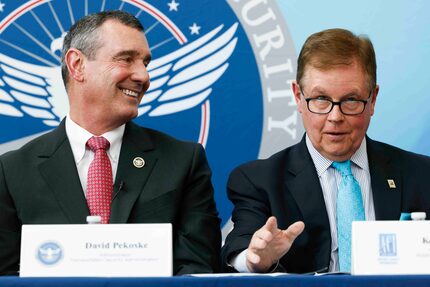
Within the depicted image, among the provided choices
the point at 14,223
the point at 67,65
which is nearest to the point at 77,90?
the point at 67,65

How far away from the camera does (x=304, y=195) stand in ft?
10.3

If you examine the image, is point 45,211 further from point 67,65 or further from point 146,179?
point 67,65

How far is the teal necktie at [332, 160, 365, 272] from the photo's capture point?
3043mm

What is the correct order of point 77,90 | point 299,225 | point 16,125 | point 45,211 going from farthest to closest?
point 16,125, point 77,90, point 45,211, point 299,225

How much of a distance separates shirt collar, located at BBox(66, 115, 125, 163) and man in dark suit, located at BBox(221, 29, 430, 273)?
45 centimetres

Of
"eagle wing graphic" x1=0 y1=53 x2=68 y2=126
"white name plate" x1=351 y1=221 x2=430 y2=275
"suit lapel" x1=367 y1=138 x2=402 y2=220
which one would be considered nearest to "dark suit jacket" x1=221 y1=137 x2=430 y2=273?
"suit lapel" x1=367 y1=138 x2=402 y2=220

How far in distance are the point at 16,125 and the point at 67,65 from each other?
0.51 m

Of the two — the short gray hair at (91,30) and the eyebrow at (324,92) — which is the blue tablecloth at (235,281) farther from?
the short gray hair at (91,30)

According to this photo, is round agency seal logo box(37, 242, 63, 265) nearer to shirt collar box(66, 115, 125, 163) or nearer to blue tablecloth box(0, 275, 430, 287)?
blue tablecloth box(0, 275, 430, 287)

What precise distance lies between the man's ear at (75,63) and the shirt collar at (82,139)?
17 centimetres

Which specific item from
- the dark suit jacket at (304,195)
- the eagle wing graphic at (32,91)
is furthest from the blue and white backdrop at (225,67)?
the dark suit jacket at (304,195)

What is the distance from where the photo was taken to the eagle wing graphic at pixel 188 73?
3750 mm

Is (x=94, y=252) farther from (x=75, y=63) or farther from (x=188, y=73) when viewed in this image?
(x=188, y=73)

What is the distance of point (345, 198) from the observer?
10.2 ft
